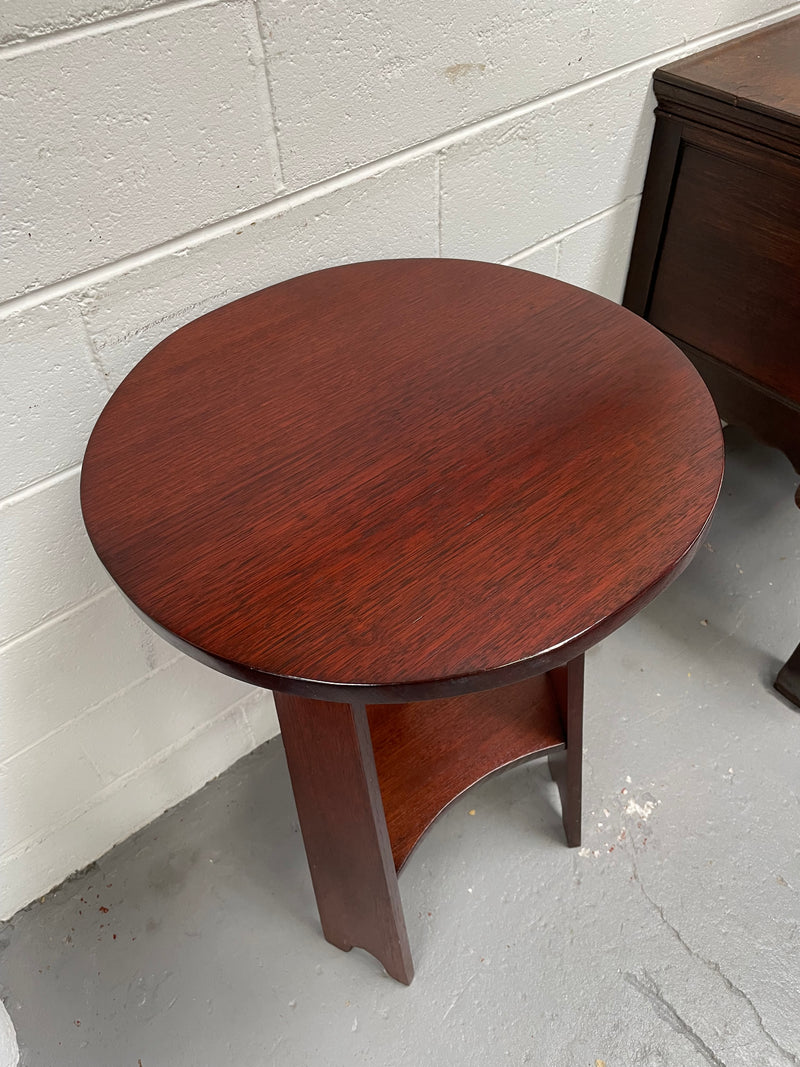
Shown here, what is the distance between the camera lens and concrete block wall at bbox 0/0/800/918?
0.72 m

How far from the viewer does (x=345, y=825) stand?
2.81 ft

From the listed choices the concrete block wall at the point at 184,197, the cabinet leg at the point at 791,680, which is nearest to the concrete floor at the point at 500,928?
the cabinet leg at the point at 791,680

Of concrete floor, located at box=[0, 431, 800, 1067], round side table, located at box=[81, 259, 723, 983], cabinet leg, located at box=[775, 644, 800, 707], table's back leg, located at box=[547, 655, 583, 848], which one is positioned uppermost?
round side table, located at box=[81, 259, 723, 983]

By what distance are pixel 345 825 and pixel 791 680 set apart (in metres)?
0.91

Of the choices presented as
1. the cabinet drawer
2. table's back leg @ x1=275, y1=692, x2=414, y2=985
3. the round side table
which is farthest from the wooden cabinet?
table's back leg @ x1=275, y1=692, x2=414, y2=985

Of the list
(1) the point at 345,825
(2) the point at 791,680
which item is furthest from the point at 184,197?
(2) the point at 791,680

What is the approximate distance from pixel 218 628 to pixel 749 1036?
0.97 metres

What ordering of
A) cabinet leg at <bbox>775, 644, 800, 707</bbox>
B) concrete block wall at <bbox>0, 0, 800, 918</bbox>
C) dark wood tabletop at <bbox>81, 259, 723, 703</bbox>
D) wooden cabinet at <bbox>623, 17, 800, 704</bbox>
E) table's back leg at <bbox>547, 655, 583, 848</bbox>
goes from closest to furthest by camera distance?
dark wood tabletop at <bbox>81, 259, 723, 703</bbox> < concrete block wall at <bbox>0, 0, 800, 918</bbox> < table's back leg at <bbox>547, 655, 583, 848</bbox> < wooden cabinet at <bbox>623, 17, 800, 704</bbox> < cabinet leg at <bbox>775, 644, 800, 707</bbox>

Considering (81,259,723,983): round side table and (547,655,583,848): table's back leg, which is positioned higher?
(81,259,723,983): round side table

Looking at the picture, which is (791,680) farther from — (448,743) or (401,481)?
(401,481)

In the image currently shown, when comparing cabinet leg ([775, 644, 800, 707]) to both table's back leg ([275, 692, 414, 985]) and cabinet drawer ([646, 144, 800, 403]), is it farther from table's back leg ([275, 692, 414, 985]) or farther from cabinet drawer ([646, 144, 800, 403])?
table's back leg ([275, 692, 414, 985])

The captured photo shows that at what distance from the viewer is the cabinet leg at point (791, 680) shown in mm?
1355

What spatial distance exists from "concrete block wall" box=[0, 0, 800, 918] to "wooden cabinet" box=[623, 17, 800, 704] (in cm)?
5

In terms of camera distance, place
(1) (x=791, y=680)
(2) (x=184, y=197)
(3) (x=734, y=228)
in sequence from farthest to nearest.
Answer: (1) (x=791, y=680) < (3) (x=734, y=228) < (2) (x=184, y=197)
